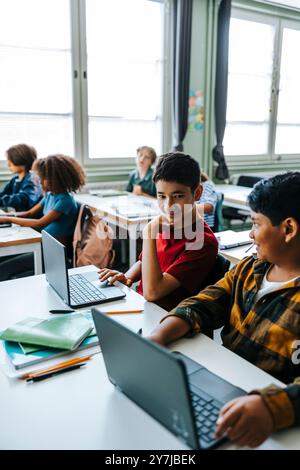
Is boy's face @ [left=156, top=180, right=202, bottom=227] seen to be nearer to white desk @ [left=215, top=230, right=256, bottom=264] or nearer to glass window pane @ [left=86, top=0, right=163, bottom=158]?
white desk @ [left=215, top=230, right=256, bottom=264]

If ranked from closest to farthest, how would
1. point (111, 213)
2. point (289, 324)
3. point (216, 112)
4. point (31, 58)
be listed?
1. point (289, 324)
2. point (111, 213)
3. point (31, 58)
4. point (216, 112)

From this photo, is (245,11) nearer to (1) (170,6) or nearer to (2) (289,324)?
(1) (170,6)

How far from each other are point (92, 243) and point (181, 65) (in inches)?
117

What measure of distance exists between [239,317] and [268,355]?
5.5 inches

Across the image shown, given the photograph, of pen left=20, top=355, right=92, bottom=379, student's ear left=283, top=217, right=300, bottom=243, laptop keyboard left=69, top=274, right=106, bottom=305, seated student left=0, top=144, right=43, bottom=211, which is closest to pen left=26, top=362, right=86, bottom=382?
pen left=20, top=355, right=92, bottom=379

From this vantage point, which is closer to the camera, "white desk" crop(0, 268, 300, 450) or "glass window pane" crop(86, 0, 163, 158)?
"white desk" crop(0, 268, 300, 450)

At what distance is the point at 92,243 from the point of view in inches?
86.3

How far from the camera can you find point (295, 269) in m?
→ 1.13

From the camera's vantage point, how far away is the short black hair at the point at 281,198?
1091 millimetres

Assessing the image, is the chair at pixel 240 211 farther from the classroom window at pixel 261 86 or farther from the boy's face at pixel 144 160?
the boy's face at pixel 144 160

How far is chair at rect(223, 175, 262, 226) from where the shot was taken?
4617 millimetres

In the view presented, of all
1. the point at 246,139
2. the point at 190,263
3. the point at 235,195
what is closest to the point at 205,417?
the point at 190,263

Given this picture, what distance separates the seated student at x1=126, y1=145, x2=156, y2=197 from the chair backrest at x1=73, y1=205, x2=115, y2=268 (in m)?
1.75
